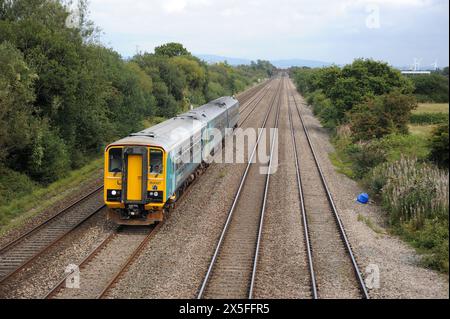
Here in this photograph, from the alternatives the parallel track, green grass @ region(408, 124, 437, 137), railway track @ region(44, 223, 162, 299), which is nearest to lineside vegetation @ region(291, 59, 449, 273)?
green grass @ region(408, 124, 437, 137)

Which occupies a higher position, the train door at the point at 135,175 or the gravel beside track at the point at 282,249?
the train door at the point at 135,175

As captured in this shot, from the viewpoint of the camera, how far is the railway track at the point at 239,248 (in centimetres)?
1071

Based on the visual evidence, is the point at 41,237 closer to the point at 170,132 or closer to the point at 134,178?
the point at 134,178

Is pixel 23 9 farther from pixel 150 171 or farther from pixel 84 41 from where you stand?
pixel 150 171

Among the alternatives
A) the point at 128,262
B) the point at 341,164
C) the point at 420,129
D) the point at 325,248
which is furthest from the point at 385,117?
the point at 128,262

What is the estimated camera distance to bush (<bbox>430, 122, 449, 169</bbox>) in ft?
53.9

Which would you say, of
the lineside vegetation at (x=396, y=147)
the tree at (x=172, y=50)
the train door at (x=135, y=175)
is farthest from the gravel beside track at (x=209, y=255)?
the tree at (x=172, y=50)

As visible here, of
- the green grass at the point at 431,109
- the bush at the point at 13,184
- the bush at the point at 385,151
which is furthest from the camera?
the green grass at the point at 431,109

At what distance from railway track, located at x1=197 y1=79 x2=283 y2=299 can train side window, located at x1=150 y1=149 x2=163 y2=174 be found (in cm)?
257

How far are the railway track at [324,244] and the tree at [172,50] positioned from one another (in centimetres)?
4220

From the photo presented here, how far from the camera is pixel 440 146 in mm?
16797

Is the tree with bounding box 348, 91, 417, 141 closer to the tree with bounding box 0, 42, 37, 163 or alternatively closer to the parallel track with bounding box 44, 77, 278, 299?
the parallel track with bounding box 44, 77, 278, 299

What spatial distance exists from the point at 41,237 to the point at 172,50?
1996 inches

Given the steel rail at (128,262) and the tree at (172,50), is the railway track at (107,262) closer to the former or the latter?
the steel rail at (128,262)
